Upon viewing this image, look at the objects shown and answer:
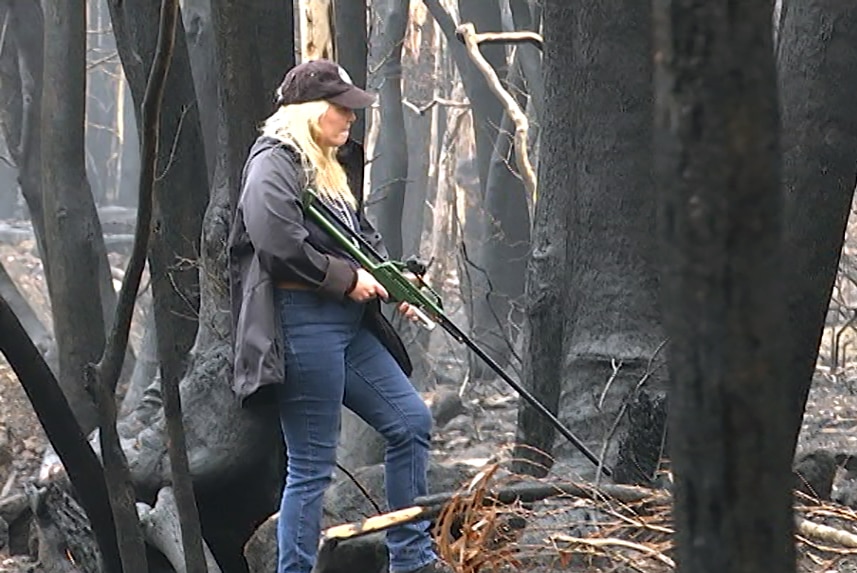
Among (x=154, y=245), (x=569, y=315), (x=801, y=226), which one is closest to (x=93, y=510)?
(x=154, y=245)

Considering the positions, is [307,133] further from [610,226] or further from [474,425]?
[474,425]

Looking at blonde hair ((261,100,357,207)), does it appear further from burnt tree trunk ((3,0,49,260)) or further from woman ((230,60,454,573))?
burnt tree trunk ((3,0,49,260))

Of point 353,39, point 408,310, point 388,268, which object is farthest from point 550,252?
point 353,39

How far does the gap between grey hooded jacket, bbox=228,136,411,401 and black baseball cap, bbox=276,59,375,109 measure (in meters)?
0.19

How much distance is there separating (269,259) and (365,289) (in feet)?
1.15

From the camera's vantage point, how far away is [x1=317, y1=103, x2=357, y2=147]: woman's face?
507 cm

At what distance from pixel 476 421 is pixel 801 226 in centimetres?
797

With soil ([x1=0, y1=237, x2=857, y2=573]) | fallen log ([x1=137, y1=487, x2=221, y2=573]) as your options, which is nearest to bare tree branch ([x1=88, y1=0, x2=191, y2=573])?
fallen log ([x1=137, y1=487, x2=221, y2=573])

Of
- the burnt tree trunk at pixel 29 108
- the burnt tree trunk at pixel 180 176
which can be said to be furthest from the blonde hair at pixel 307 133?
the burnt tree trunk at pixel 29 108

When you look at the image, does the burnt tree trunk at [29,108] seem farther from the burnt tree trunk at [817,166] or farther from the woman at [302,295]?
the burnt tree trunk at [817,166]

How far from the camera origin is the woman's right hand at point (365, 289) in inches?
197

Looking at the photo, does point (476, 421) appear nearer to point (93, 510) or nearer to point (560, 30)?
point (560, 30)

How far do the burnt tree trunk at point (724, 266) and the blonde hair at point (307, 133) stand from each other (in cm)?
330

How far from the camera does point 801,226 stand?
4.44 m
